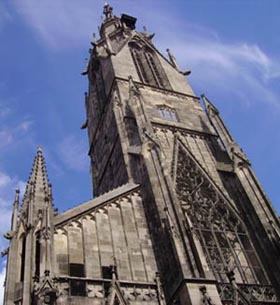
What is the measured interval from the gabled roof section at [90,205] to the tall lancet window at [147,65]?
1043cm

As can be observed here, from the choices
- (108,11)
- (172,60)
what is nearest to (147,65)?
(172,60)

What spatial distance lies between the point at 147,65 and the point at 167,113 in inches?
259

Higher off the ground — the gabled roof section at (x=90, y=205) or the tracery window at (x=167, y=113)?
the tracery window at (x=167, y=113)

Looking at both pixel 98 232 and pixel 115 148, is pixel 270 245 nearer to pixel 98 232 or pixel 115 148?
pixel 98 232

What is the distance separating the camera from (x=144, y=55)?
2745cm

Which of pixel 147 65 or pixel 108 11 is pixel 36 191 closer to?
pixel 147 65

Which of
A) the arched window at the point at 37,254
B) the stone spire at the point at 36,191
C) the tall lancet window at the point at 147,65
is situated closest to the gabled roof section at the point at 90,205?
the stone spire at the point at 36,191

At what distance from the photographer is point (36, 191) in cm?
1230

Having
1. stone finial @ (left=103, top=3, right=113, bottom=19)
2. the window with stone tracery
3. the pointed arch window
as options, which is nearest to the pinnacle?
the pointed arch window

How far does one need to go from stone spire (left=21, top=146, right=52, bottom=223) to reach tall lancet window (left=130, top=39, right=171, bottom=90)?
1144 centimetres

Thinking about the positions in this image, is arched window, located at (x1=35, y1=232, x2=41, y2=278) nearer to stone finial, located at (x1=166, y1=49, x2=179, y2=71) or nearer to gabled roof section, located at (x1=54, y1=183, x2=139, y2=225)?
gabled roof section, located at (x1=54, y1=183, x2=139, y2=225)

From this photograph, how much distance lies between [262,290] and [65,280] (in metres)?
5.69

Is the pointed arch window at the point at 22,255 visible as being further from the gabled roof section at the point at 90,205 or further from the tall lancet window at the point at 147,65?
the tall lancet window at the point at 147,65

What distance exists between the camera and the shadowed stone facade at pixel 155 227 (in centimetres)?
1019
